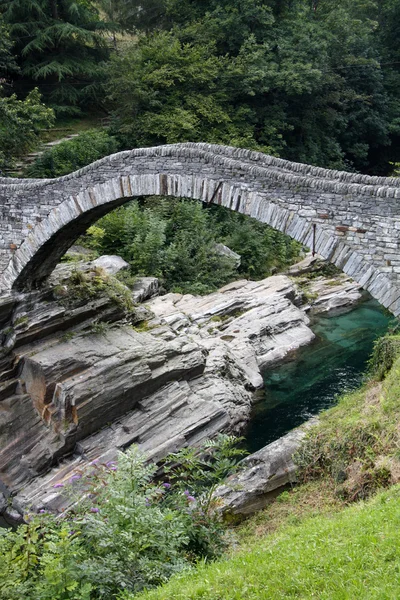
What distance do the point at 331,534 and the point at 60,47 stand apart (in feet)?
104

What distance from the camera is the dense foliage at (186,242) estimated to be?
22.3 metres

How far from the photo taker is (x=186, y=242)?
24031 mm

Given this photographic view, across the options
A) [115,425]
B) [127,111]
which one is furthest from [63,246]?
[127,111]

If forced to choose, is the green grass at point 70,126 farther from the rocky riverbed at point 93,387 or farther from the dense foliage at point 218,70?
the rocky riverbed at point 93,387

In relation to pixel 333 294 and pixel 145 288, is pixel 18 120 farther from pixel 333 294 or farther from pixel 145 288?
pixel 333 294

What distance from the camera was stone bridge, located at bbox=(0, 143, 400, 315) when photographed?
9.90m

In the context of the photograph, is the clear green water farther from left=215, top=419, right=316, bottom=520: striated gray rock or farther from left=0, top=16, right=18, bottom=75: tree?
left=0, top=16, right=18, bottom=75: tree

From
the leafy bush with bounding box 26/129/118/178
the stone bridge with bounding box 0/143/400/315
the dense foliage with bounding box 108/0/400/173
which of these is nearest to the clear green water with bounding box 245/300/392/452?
the stone bridge with bounding box 0/143/400/315

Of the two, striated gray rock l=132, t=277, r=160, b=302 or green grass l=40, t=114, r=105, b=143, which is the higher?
green grass l=40, t=114, r=105, b=143

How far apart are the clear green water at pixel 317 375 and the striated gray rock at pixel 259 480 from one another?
7.60ft

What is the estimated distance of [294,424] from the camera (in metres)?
15.1

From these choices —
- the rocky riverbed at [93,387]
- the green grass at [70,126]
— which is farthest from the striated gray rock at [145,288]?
the green grass at [70,126]

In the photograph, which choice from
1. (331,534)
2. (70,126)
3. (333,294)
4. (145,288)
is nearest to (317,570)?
(331,534)

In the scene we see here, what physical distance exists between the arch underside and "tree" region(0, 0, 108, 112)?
18027 millimetres
